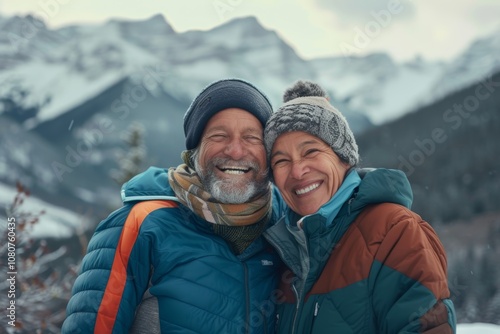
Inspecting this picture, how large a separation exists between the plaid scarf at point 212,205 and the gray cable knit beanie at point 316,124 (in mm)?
348

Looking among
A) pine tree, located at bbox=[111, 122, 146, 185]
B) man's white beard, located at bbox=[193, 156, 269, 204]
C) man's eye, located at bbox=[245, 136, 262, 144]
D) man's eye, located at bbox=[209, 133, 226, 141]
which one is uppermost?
man's eye, located at bbox=[209, 133, 226, 141]

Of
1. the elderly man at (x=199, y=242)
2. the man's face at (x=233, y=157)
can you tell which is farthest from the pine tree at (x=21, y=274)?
the man's face at (x=233, y=157)

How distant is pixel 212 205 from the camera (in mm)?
2906

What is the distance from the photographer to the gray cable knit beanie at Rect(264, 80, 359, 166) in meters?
2.71

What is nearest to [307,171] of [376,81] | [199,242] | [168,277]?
[199,242]

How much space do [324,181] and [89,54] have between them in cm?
12019

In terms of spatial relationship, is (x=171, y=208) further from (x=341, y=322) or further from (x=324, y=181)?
(x=341, y=322)

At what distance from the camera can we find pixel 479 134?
160ft

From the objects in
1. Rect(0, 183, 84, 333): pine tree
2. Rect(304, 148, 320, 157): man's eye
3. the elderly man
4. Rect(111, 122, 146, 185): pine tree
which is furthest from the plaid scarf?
Rect(111, 122, 146, 185): pine tree

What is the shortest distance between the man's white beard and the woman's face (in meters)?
0.22

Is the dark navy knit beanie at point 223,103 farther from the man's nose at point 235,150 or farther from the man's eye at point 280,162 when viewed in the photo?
the man's eye at point 280,162

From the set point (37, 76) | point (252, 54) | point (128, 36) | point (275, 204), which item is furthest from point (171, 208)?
point (128, 36)

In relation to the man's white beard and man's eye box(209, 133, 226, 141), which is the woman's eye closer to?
the man's white beard

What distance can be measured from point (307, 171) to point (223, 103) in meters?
0.66
